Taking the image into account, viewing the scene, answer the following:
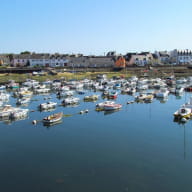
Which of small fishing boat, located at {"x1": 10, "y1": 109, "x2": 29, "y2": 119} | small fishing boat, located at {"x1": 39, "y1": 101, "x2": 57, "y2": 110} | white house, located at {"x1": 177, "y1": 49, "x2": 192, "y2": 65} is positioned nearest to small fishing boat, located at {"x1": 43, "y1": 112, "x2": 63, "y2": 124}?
small fishing boat, located at {"x1": 10, "y1": 109, "x2": 29, "y2": 119}

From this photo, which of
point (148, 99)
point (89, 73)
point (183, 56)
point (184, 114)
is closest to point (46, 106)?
point (148, 99)

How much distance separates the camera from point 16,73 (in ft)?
297

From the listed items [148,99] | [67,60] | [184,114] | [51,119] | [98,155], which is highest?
[67,60]

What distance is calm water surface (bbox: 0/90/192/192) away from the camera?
18078mm

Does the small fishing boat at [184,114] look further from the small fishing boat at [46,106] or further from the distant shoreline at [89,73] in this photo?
the distant shoreline at [89,73]

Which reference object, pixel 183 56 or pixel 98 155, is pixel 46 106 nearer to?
pixel 98 155

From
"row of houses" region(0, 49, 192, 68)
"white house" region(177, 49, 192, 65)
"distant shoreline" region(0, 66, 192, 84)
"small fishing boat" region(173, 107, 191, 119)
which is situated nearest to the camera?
"small fishing boat" region(173, 107, 191, 119)

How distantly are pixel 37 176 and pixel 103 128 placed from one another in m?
13.5

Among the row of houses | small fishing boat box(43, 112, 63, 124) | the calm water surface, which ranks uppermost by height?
the row of houses

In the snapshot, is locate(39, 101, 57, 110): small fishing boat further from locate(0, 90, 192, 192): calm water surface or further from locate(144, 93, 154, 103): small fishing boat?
locate(144, 93, 154, 103): small fishing boat

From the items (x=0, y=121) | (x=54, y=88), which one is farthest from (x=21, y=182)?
(x=54, y=88)

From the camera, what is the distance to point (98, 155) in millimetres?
23031

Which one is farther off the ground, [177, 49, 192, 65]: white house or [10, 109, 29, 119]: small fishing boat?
[177, 49, 192, 65]: white house

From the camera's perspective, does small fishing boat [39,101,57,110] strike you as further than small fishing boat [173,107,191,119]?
Yes
